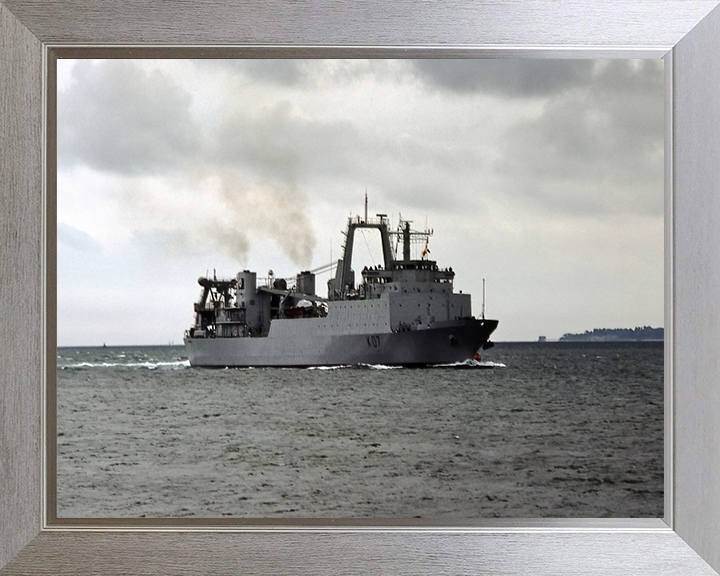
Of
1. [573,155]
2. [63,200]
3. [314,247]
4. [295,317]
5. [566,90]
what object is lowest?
[295,317]

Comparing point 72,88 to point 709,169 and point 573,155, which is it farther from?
point 709,169

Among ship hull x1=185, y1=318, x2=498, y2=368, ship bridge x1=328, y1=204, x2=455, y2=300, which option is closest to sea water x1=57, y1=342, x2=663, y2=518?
ship hull x1=185, y1=318, x2=498, y2=368

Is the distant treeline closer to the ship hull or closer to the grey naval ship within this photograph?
the grey naval ship

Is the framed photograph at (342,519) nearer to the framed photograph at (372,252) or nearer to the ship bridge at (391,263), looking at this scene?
the framed photograph at (372,252)

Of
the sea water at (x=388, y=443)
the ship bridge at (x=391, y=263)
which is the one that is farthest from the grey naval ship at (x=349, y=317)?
the sea water at (x=388, y=443)

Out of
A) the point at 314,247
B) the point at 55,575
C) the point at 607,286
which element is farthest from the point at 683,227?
the point at 314,247

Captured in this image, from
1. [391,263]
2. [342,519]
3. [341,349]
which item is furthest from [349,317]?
[342,519]
